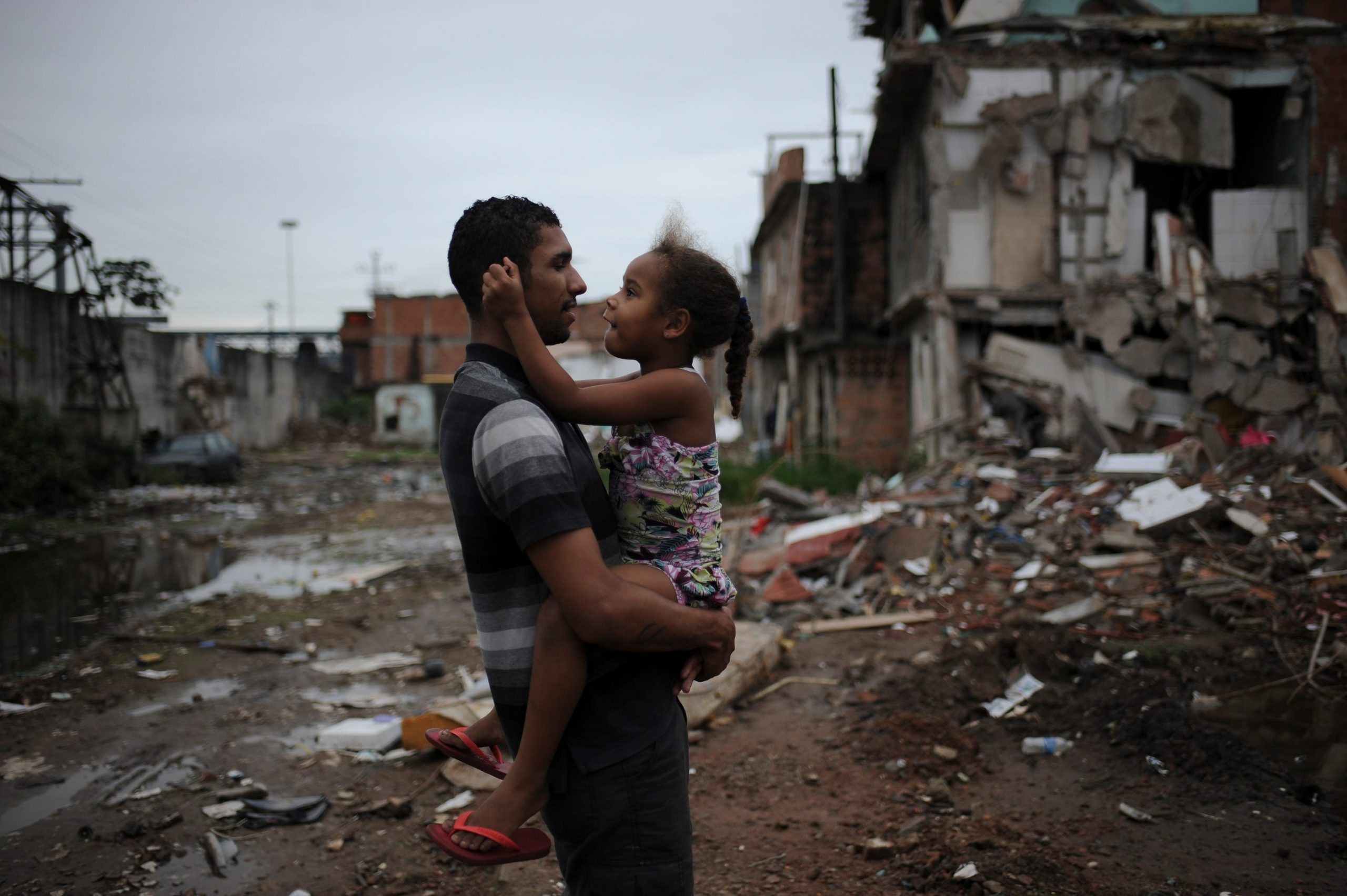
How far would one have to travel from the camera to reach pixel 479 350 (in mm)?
1841

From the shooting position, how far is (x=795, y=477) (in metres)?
14.2

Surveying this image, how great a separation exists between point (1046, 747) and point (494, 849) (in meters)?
3.69

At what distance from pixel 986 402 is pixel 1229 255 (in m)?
3.82

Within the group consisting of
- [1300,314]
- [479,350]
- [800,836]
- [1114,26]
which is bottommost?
[800,836]

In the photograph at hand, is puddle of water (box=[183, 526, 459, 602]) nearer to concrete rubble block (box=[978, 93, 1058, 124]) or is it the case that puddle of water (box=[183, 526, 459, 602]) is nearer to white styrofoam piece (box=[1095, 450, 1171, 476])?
white styrofoam piece (box=[1095, 450, 1171, 476])

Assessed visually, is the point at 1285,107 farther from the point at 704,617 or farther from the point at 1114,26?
the point at 704,617

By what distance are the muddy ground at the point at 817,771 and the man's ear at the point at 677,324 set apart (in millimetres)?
2374

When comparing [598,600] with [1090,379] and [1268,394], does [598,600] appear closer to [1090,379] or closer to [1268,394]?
[1090,379]

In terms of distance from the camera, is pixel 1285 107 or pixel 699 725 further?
pixel 1285 107

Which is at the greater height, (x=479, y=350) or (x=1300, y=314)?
(x=1300, y=314)

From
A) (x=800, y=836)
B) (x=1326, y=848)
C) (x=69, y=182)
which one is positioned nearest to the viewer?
(x=1326, y=848)

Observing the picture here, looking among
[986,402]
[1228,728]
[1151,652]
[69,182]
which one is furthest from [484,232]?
[69,182]

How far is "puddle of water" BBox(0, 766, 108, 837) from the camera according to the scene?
396 cm

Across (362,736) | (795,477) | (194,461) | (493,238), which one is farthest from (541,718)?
(194,461)
